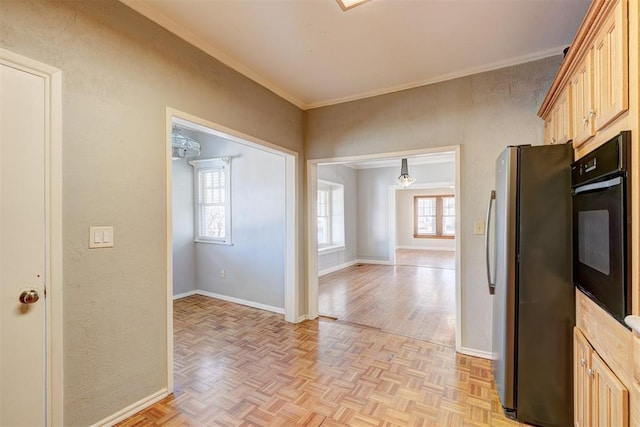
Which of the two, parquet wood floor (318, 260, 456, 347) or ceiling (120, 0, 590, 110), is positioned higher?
ceiling (120, 0, 590, 110)

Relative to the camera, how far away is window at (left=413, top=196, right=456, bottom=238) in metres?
11.1

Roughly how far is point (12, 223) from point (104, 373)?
3.34 feet

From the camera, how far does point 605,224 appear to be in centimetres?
124

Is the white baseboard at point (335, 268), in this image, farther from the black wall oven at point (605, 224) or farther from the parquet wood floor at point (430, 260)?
the black wall oven at point (605, 224)

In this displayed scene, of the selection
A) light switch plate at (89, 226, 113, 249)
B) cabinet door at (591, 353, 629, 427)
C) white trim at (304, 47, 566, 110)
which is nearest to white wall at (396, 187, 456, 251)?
white trim at (304, 47, 566, 110)

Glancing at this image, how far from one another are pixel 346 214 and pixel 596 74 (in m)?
6.28

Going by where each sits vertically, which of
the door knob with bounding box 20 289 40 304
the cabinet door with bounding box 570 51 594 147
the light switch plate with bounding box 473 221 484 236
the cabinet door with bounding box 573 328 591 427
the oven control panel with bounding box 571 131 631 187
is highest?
the cabinet door with bounding box 570 51 594 147

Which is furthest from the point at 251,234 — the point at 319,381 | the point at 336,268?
the point at 336,268

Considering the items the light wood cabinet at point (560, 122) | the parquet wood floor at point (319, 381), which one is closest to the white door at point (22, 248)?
the parquet wood floor at point (319, 381)

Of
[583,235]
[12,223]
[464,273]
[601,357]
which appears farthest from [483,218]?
[12,223]

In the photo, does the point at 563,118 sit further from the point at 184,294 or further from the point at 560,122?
the point at 184,294

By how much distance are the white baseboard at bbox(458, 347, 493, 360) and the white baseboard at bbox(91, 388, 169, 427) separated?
102 inches

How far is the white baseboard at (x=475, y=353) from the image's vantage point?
2.71 metres

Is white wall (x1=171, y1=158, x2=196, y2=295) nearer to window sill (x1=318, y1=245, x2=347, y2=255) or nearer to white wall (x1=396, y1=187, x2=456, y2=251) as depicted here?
window sill (x1=318, y1=245, x2=347, y2=255)
